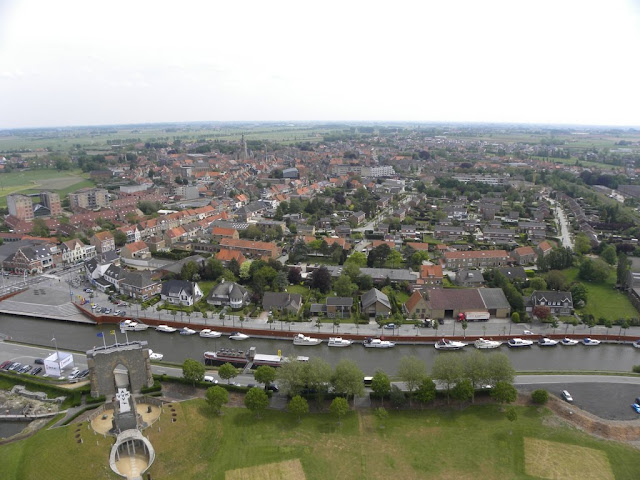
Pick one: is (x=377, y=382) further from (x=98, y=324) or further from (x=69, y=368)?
(x=98, y=324)

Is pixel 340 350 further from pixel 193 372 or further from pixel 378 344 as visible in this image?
pixel 193 372

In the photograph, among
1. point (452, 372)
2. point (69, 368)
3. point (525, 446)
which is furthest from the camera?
point (69, 368)

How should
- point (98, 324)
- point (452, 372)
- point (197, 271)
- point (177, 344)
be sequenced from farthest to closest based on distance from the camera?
1. point (197, 271)
2. point (98, 324)
3. point (177, 344)
4. point (452, 372)

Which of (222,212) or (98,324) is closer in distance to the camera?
(98,324)

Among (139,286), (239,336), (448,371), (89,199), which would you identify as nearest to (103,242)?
(139,286)

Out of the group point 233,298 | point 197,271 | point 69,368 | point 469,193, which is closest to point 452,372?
point 233,298

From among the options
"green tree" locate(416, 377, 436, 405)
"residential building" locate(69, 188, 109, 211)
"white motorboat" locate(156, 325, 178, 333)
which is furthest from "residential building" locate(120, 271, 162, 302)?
→ "residential building" locate(69, 188, 109, 211)

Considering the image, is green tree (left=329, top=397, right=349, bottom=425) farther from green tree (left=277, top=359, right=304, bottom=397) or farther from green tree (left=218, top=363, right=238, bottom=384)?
green tree (left=218, top=363, right=238, bottom=384)
